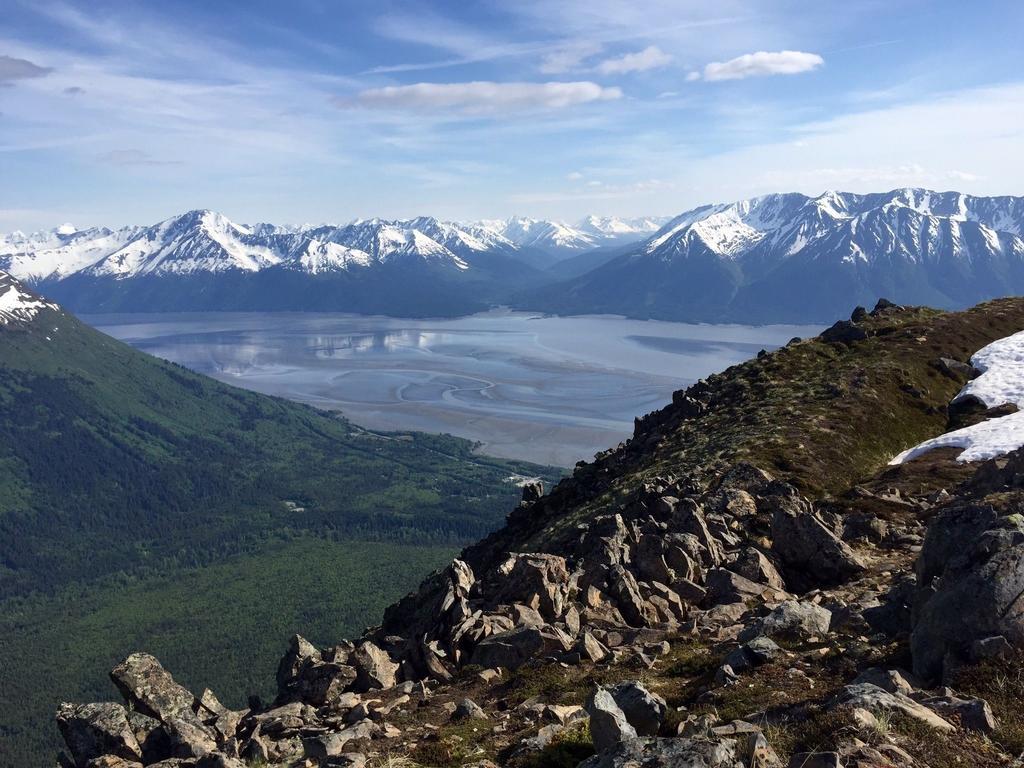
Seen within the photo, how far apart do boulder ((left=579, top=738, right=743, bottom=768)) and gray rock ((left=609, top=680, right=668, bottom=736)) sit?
6.99 ft

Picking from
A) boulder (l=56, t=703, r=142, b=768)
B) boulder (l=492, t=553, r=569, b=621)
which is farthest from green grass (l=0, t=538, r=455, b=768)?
boulder (l=56, t=703, r=142, b=768)

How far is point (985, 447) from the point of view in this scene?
5294cm

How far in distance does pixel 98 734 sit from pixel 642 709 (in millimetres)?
16342

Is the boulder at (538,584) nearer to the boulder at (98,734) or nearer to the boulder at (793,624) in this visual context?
the boulder at (793,624)

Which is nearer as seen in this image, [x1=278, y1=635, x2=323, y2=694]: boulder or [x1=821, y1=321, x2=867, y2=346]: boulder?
[x1=278, y1=635, x2=323, y2=694]: boulder

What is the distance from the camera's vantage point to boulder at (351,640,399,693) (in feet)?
83.2

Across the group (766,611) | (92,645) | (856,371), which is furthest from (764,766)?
(92,645)

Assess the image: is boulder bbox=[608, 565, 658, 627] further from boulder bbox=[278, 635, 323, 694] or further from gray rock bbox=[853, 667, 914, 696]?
boulder bbox=[278, 635, 323, 694]

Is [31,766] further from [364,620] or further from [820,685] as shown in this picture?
[820,685]

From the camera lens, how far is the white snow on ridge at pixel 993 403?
52812 mm

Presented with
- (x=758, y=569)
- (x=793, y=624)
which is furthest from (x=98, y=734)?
(x=758, y=569)

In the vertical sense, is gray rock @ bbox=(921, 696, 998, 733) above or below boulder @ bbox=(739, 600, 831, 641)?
above

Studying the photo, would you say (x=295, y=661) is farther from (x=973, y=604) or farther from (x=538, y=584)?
(x=973, y=604)

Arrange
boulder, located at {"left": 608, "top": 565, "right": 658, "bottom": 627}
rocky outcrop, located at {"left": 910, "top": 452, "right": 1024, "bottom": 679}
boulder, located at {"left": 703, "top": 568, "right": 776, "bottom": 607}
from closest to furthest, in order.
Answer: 1. rocky outcrop, located at {"left": 910, "top": 452, "right": 1024, "bottom": 679}
2. boulder, located at {"left": 608, "top": 565, "right": 658, "bottom": 627}
3. boulder, located at {"left": 703, "top": 568, "right": 776, "bottom": 607}
